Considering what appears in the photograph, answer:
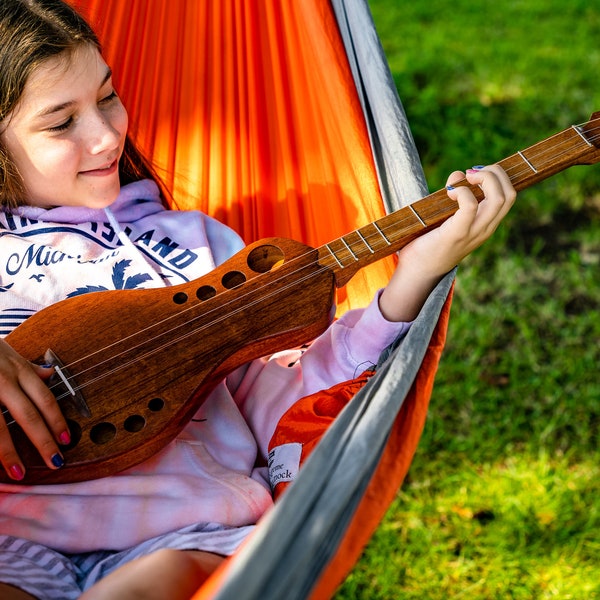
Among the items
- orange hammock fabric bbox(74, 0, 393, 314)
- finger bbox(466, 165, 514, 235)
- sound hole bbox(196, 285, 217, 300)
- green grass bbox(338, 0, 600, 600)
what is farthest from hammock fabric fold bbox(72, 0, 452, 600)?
green grass bbox(338, 0, 600, 600)

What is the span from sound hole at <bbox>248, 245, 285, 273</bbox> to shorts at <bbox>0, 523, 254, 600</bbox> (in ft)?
1.29

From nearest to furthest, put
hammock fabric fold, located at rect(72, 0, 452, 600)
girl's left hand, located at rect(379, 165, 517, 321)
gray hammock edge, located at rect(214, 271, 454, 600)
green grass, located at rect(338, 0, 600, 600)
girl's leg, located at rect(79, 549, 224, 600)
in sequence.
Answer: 1. gray hammock edge, located at rect(214, 271, 454, 600)
2. girl's leg, located at rect(79, 549, 224, 600)
3. girl's left hand, located at rect(379, 165, 517, 321)
4. hammock fabric fold, located at rect(72, 0, 452, 600)
5. green grass, located at rect(338, 0, 600, 600)

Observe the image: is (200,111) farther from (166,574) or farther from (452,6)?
(452,6)

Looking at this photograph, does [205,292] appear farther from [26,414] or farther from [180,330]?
[26,414]

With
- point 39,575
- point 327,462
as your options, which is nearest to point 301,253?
point 327,462

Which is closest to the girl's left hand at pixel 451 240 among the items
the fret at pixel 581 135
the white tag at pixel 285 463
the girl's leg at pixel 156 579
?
the fret at pixel 581 135

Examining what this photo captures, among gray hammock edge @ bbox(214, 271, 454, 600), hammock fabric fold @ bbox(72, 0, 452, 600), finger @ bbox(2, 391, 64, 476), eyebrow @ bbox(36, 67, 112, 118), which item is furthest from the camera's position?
hammock fabric fold @ bbox(72, 0, 452, 600)

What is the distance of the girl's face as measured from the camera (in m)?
1.31

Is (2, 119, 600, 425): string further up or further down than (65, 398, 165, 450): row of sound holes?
further up

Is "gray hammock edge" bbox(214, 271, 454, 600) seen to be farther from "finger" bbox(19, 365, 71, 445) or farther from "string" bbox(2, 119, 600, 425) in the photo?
"finger" bbox(19, 365, 71, 445)

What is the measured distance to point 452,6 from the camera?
13.8 ft

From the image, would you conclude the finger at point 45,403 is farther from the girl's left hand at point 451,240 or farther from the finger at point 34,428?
the girl's left hand at point 451,240

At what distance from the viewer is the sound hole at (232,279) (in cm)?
125

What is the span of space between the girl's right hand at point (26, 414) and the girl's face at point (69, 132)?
0.36m
